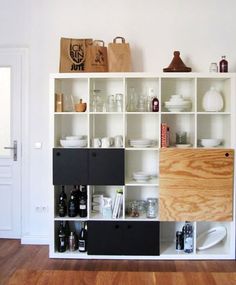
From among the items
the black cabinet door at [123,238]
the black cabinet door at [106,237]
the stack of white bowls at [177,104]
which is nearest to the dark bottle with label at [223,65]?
the stack of white bowls at [177,104]

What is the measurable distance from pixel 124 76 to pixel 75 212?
1.40m

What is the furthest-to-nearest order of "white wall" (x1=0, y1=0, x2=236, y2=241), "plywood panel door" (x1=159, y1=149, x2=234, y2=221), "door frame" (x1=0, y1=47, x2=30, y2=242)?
1. "door frame" (x1=0, y1=47, x2=30, y2=242)
2. "white wall" (x1=0, y1=0, x2=236, y2=241)
3. "plywood panel door" (x1=159, y1=149, x2=234, y2=221)

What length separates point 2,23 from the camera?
3.76 m

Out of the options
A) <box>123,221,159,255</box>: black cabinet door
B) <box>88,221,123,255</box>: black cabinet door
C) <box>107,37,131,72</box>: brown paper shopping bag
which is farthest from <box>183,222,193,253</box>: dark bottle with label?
<box>107,37,131,72</box>: brown paper shopping bag

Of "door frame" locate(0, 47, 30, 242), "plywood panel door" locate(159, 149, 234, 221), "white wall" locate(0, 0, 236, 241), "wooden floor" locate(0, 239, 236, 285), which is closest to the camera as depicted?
"wooden floor" locate(0, 239, 236, 285)

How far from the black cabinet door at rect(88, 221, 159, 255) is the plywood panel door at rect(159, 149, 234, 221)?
217 mm

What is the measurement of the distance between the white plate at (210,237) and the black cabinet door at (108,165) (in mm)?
1029

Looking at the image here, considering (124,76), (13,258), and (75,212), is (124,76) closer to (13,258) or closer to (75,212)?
(75,212)

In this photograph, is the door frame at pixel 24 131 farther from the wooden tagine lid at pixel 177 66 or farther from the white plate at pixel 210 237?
the white plate at pixel 210 237

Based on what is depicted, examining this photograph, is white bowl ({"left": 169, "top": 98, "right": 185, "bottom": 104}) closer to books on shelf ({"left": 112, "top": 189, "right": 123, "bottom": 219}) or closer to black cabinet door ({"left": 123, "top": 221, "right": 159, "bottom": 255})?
books on shelf ({"left": 112, "top": 189, "right": 123, "bottom": 219})

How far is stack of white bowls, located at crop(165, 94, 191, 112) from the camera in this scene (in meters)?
3.35

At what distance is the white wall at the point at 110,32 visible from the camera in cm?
362

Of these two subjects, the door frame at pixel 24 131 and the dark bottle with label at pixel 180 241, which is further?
the door frame at pixel 24 131

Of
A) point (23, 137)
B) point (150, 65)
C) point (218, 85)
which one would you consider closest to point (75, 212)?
point (23, 137)
